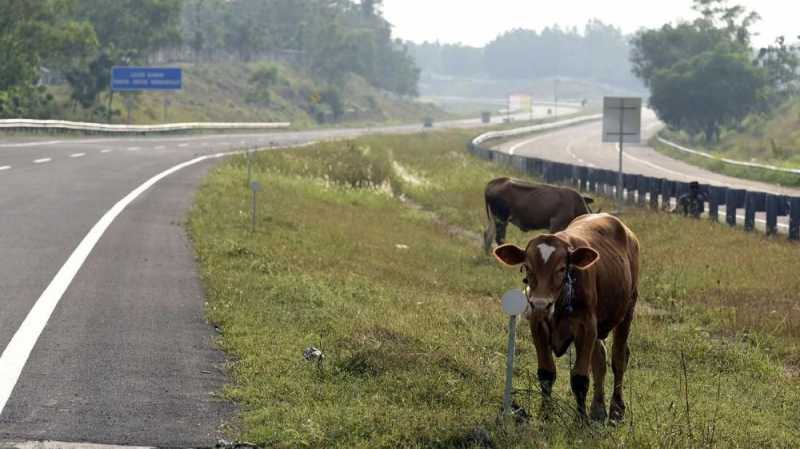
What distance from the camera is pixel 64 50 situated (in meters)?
76.2

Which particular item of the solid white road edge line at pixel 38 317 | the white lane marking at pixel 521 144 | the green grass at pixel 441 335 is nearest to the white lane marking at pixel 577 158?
the white lane marking at pixel 521 144

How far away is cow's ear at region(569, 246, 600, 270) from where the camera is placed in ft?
26.8

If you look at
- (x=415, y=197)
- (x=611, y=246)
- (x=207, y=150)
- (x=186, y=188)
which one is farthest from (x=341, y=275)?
(x=207, y=150)

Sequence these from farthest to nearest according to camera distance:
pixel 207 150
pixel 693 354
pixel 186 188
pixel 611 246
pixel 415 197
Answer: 1. pixel 207 150
2. pixel 415 197
3. pixel 186 188
4. pixel 693 354
5. pixel 611 246

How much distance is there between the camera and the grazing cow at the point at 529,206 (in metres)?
20.5

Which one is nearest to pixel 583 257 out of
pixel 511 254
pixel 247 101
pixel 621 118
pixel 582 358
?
pixel 511 254

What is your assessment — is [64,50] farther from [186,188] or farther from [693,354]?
[693,354]

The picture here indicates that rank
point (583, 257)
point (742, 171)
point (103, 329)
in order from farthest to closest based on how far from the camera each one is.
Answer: point (742, 171) → point (103, 329) → point (583, 257)

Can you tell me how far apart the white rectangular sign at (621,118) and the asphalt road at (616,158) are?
3408mm

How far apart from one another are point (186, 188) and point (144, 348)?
1780 centimetres

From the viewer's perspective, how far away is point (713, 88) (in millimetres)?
85625

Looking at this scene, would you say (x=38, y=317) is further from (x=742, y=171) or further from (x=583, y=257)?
(x=742, y=171)

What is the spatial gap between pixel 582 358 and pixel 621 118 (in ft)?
77.3

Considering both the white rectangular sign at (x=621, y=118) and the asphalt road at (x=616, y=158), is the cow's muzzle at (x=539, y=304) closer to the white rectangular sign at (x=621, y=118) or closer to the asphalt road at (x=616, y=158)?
the asphalt road at (x=616, y=158)
